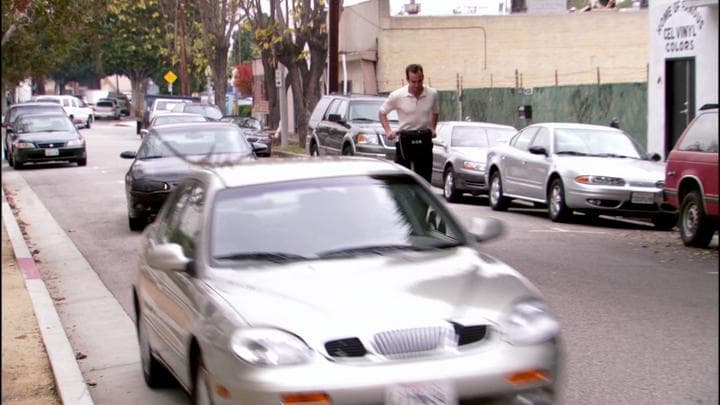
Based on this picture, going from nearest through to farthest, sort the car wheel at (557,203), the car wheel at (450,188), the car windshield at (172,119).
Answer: the car wheel at (557,203) < the car wheel at (450,188) < the car windshield at (172,119)

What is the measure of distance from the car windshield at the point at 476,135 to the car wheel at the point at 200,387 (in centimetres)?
1632

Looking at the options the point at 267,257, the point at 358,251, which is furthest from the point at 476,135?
the point at 267,257

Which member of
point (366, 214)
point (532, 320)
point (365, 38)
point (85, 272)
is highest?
point (365, 38)

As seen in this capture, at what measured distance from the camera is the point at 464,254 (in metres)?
6.07

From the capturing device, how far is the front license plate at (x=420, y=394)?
15.6ft

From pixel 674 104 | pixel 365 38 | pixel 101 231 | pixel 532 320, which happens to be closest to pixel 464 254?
pixel 532 320

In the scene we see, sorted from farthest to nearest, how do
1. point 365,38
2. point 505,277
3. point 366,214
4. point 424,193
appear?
point 365,38
point 424,193
point 366,214
point 505,277

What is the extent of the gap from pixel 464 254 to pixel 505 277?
1.38 ft

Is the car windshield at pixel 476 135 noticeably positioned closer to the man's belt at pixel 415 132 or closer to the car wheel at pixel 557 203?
the car wheel at pixel 557 203

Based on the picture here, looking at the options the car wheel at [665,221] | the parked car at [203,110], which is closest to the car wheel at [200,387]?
the car wheel at [665,221]

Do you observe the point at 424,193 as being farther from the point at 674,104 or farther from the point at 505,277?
Answer: the point at 674,104

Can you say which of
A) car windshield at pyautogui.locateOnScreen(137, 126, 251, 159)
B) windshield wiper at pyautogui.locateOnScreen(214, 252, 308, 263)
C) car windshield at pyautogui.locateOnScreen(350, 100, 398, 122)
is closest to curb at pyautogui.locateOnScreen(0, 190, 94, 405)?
windshield wiper at pyautogui.locateOnScreen(214, 252, 308, 263)

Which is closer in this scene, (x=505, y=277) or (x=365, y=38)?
(x=505, y=277)

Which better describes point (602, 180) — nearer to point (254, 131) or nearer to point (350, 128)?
point (350, 128)
